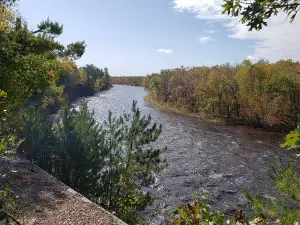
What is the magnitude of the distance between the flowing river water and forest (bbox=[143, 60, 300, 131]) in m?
4.44

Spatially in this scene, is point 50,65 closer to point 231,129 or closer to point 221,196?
point 221,196

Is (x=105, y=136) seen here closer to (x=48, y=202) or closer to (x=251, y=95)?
(x=48, y=202)

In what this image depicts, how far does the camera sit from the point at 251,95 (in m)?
44.0

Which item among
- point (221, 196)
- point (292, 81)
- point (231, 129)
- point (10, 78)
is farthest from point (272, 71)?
point (10, 78)

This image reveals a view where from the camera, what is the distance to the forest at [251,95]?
40.0 meters

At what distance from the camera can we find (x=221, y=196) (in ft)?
58.2

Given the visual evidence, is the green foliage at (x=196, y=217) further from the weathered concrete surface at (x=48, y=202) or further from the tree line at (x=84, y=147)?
the tree line at (x=84, y=147)

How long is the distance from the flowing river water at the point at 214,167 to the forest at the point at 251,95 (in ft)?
14.6

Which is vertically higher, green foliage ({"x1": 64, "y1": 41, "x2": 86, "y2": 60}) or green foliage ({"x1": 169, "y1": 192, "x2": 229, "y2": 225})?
green foliage ({"x1": 64, "y1": 41, "x2": 86, "y2": 60})

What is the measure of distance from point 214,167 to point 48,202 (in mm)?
15835

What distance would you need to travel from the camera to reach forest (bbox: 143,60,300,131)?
40000 millimetres

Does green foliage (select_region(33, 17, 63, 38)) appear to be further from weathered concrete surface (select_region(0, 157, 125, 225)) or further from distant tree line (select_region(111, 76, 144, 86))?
distant tree line (select_region(111, 76, 144, 86))

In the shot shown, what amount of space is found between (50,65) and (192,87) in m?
44.1

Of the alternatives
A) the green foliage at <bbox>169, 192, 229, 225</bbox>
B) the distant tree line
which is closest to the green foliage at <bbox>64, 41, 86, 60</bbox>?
the green foliage at <bbox>169, 192, 229, 225</bbox>
